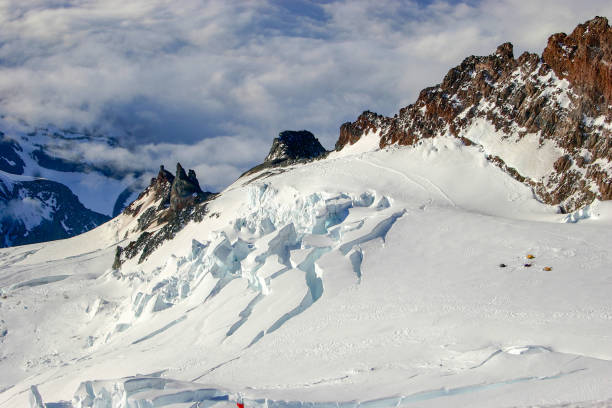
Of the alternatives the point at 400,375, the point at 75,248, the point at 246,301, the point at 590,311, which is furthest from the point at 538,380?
the point at 75,248

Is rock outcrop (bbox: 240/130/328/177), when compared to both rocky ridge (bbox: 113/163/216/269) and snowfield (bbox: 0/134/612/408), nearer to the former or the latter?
rocky ridge (bbox: 113/163/216/269)

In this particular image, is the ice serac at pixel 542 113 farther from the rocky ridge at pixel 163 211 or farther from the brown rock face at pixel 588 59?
the rocky ridge at pixel 163 211

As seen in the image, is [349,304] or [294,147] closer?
[349,304]

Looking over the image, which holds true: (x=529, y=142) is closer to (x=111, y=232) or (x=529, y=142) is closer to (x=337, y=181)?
(x=337, y=181)

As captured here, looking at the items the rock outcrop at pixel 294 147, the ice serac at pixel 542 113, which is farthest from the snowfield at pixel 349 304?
the rock outcrop at pixel 294 147

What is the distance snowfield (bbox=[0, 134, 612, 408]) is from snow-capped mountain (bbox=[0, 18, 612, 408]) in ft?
0.54

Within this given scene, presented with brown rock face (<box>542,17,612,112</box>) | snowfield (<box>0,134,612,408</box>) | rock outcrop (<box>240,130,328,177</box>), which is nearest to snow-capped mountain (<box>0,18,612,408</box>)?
snowfield (<box>0,134,612,408</box>)

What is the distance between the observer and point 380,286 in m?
41.7

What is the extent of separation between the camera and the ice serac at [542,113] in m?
52.0

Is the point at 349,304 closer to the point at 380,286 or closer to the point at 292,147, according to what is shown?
the point at 380,286

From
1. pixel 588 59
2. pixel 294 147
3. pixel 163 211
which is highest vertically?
pixel 588 59

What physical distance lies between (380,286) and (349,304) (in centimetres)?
288

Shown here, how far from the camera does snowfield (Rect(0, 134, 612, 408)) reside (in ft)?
88.5

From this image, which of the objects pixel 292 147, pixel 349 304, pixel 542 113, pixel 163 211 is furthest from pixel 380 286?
pixel 163 211
